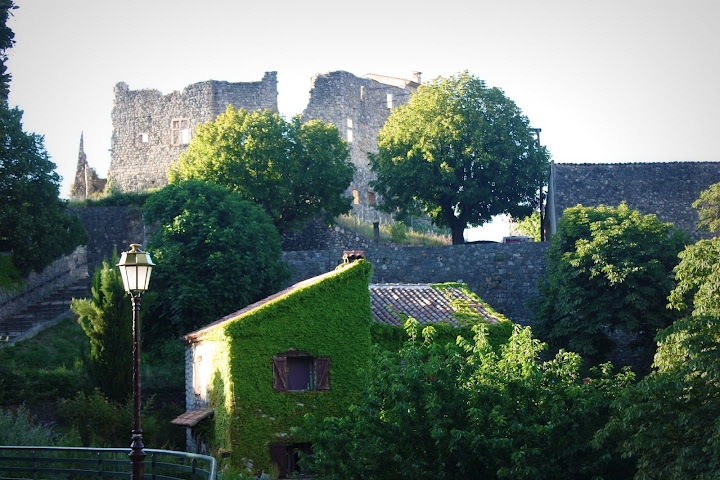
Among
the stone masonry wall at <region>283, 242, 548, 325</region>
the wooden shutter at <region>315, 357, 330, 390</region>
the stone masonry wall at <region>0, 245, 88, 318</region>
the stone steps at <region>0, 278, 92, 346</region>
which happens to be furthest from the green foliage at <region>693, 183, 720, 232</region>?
the stone masonry wall at <region>0, 245, 88, 318</region>

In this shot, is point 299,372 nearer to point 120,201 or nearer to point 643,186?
point 643,186

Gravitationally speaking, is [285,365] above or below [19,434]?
above

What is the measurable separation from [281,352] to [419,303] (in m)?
4.99

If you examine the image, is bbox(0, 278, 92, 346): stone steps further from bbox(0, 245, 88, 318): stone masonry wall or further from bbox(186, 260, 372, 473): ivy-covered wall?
bbox(186, 260, 372, 473): ivy-covered wall

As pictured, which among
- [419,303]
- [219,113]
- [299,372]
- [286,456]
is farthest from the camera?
[219,113]

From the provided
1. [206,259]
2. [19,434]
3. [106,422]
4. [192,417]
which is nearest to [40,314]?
[206,259]

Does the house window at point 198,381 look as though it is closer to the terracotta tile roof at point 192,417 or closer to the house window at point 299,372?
the terracotta tile roof at point 192,417

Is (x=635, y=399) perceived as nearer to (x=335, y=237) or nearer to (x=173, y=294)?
(x=173, y=294)

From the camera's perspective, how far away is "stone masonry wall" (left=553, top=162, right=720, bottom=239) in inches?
1850

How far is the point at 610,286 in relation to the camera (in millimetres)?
39000

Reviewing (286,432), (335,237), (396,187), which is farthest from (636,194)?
(286,432)

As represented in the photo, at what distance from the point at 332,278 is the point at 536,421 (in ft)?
26.9

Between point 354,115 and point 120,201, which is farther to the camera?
point 354,115

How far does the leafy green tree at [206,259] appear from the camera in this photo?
41.7 m
